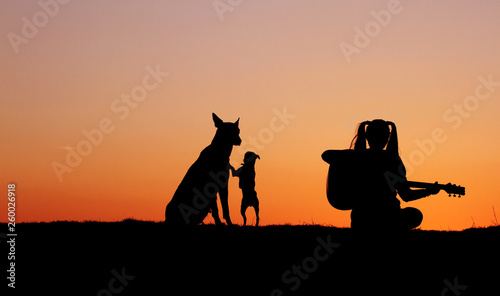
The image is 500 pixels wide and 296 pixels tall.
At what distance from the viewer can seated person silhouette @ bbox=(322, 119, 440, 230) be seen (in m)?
6.15

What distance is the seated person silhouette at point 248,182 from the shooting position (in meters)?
15.0

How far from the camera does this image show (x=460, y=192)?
6.84m

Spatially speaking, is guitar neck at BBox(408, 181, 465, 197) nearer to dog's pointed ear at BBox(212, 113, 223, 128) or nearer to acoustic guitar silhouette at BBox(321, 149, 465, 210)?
acoustic guitar silhouette at BBox(321, 149, 465, 210)

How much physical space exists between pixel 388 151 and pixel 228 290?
2452 millimetres

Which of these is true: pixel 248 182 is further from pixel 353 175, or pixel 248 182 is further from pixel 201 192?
pixel 353 175

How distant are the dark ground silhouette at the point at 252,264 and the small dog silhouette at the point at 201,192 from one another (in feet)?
3.23

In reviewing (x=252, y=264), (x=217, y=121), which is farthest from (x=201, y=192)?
(x=252, y=264)

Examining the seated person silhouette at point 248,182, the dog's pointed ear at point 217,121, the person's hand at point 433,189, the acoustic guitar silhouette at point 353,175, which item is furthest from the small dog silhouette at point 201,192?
the person's hand at point 433,189

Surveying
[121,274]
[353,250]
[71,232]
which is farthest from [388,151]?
[71,232]

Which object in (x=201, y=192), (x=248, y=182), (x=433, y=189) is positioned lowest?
(x=433, y=189)

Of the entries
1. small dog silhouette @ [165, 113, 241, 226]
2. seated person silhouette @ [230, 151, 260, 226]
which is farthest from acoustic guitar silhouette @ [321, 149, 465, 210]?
seated person silhouette @ [230, 151, 260, 226]

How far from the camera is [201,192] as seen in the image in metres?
11.0

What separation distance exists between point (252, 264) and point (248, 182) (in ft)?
24.4

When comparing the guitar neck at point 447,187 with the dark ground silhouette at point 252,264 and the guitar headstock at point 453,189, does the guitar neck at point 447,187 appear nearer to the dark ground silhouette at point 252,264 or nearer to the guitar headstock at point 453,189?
the guitar headstock at point 453,189
